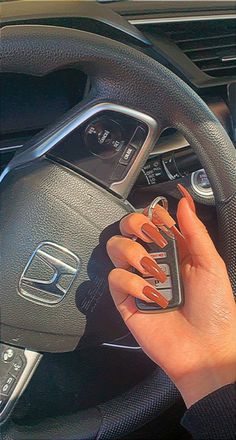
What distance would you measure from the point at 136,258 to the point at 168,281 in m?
0.06

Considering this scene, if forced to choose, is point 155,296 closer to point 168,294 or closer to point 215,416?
point 168,294

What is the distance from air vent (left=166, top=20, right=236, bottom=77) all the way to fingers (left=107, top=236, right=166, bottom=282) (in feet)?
1.40

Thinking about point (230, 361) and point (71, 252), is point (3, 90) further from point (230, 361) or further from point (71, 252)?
point (230, 361)

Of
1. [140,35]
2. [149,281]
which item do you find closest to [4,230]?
[149,281]

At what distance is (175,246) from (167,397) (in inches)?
9.7

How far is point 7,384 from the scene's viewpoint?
997 millimetres

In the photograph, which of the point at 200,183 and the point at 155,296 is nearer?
the point at 155,296

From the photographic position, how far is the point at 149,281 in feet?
2.86

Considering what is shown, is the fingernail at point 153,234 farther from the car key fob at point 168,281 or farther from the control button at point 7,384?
the control button at point 7,384

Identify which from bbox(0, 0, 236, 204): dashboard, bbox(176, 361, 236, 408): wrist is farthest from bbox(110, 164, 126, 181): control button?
bbox(176, 361, 236, 408): wrist

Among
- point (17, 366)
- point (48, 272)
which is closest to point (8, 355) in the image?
point (17, 366)

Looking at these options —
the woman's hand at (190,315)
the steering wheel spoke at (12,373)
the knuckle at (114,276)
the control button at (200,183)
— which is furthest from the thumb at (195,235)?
the steering wheel spoke at (12,373)

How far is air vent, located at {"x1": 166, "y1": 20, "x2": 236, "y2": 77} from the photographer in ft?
3.75

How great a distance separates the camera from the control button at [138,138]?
3.05 ft
